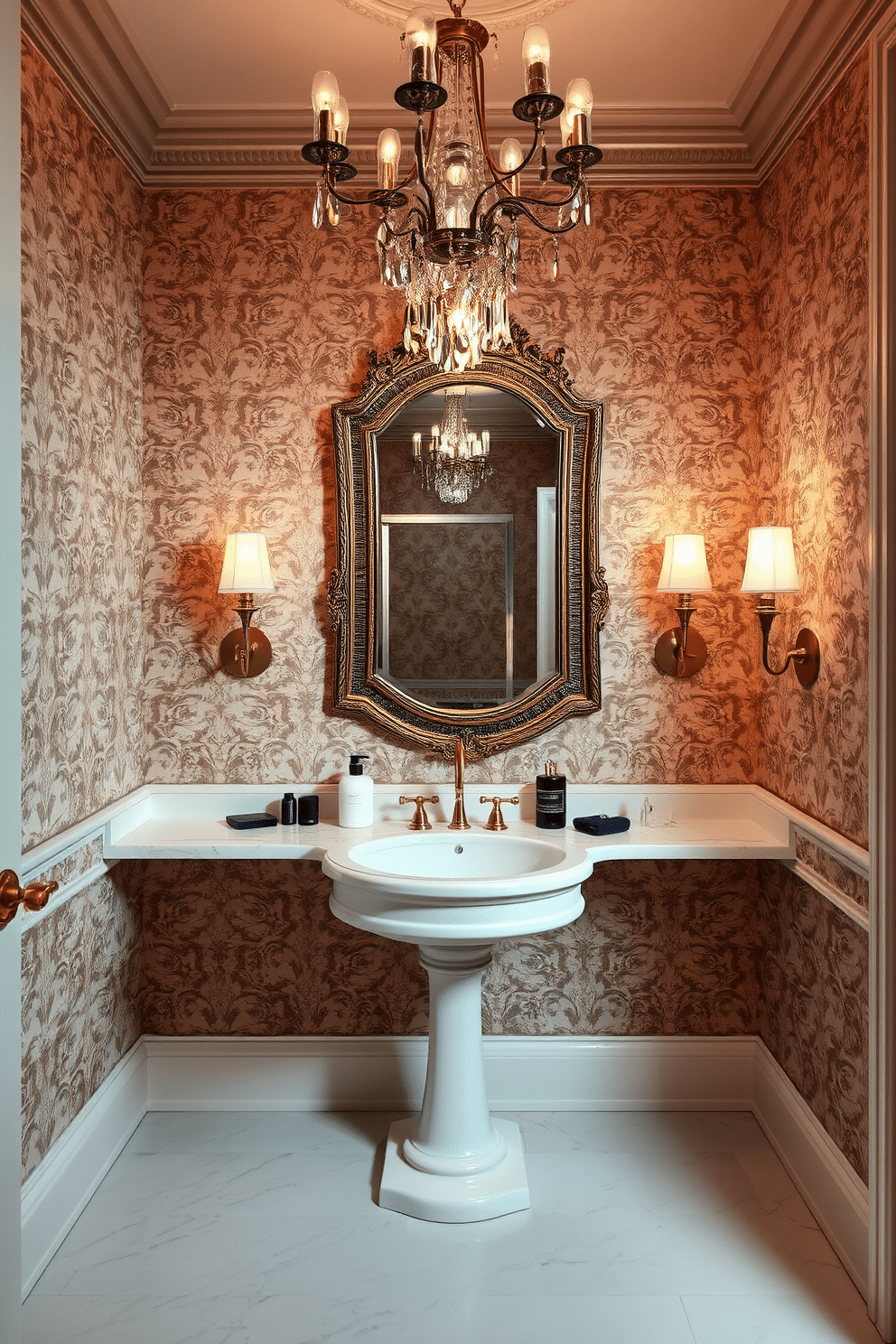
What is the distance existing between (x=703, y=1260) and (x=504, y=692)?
1457mm

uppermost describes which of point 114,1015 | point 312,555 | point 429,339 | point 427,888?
point 429,339

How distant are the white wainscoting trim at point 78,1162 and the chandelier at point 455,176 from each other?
1969 mm

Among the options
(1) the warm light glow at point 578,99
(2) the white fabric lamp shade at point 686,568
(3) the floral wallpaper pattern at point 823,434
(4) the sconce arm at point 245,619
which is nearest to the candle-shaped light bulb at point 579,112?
(1) the warm light glow at point 578,99

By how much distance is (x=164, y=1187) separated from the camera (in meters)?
2.36

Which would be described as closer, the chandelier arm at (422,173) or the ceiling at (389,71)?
the chandelier arm at (422,173)

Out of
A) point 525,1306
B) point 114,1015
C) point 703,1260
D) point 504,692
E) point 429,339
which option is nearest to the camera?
point 429,339

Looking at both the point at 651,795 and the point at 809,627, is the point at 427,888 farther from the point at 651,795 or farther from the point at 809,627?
the point at 809,627

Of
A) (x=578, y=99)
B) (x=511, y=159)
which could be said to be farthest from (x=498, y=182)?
(x=511, y=159)

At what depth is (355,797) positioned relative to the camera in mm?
2588

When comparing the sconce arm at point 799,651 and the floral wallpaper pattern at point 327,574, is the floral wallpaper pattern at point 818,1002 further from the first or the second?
the sconce arm at point 799,651

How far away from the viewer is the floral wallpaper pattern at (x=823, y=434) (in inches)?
80.0

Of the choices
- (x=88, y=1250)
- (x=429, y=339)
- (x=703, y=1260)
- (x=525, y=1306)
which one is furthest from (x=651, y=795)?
(x=88, y=1250)

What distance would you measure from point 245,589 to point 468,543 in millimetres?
639

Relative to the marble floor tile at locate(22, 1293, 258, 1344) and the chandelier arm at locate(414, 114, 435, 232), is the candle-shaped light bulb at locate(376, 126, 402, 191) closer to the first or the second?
the chandelier arm at locate(414, 114, 435, 232)
